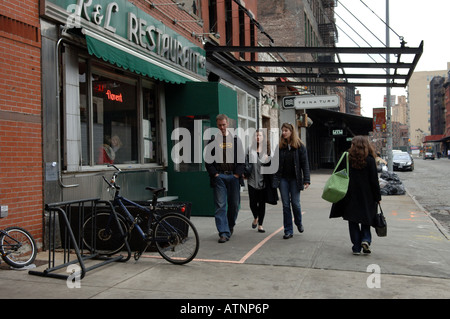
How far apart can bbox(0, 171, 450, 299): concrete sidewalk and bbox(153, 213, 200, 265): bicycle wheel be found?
13 centimetres

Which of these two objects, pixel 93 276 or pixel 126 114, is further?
pixel 126 114

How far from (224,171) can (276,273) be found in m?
2.21

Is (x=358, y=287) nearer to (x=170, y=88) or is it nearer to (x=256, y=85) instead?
(x=170, y=88)

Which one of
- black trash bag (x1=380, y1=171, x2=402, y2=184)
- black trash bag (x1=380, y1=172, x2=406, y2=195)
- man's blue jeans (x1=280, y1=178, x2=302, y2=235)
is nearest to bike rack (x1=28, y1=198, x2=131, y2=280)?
man's blue jeans (x1=280, y1=178, x2=302, y2=235)

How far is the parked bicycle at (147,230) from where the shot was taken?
543 cm

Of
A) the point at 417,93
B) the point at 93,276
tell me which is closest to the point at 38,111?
the point at 93,276

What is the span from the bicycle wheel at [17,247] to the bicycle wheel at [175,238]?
154 centimetres

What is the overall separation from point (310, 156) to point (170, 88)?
2347cm

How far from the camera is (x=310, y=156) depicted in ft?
105

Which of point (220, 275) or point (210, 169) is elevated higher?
point (210, 169)

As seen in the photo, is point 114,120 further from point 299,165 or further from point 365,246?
point 365,246

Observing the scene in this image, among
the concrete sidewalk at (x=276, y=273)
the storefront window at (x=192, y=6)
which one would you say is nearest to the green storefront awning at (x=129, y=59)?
the storefront window at (x=192, y=6)

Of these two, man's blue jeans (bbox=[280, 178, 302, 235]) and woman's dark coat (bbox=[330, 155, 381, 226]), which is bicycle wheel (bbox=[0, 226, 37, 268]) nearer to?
man's blue jeans (bbox=[280, 178, 302, 235])
